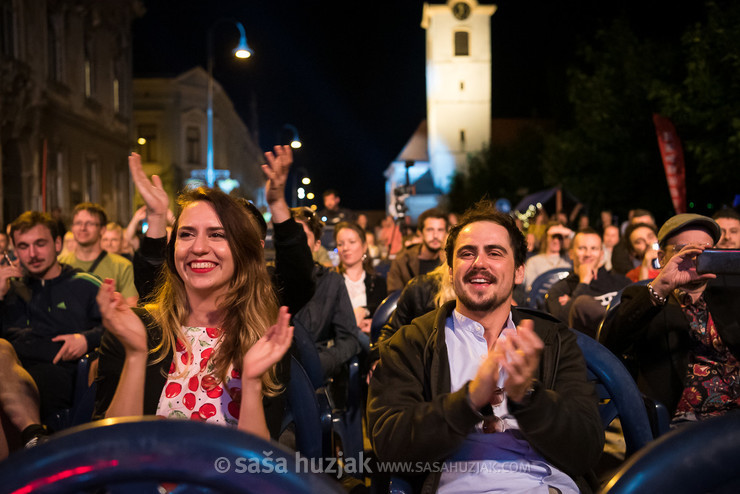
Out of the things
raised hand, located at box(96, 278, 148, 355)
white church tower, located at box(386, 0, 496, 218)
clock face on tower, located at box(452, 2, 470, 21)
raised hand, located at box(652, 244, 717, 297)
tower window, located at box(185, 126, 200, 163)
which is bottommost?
raised hand, located at box(96, 278, 148, 355)

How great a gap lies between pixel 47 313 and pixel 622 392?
3.83 m

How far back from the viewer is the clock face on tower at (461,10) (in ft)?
248

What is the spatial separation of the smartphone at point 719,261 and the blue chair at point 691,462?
1874 millimetres

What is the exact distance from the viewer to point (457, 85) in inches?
3046

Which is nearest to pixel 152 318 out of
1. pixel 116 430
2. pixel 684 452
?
pixel 116 430

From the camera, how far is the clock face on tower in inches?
2975

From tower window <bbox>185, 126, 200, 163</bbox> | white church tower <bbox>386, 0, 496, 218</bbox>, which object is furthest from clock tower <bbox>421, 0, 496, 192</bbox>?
tower window <bbox>185, 126, 200, 163</bbox>

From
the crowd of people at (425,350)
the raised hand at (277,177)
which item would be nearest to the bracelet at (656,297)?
the crowd of people at (425,350)

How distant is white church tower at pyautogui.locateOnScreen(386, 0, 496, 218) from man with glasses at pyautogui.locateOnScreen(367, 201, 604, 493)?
74.5 meters

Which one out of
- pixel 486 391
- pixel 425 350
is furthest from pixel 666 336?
pixel 486 391

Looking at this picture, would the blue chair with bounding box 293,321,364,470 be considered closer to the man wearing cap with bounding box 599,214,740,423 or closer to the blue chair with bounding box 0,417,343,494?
the man wearing cap with bounding box 599,214,740,423

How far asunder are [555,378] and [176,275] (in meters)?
1.57

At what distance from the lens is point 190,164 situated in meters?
51.4

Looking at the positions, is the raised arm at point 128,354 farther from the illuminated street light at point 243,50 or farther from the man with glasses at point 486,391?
the illuminated street light at point 243,50
